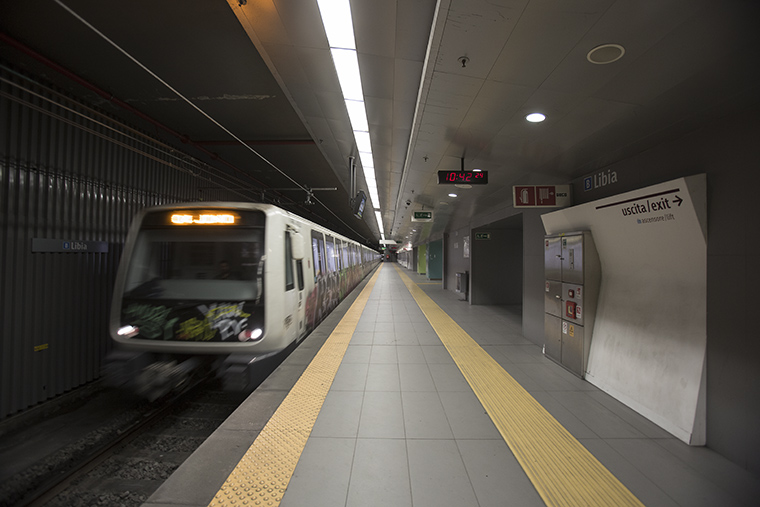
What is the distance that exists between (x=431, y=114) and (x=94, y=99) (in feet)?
16.4

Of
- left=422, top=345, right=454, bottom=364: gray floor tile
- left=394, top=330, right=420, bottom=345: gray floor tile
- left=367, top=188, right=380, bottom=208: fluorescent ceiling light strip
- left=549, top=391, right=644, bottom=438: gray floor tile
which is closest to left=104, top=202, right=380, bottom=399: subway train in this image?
left=422, top=345, right=454, bottom=364: gray floor tile

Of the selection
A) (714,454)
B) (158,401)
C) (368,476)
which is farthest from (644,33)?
(158,401)

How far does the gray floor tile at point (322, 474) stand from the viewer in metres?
2.04

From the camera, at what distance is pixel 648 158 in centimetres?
352

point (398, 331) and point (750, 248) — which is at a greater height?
point (750, 248)

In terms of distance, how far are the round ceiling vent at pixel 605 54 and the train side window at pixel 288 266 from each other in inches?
146

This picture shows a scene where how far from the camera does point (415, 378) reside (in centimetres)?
414

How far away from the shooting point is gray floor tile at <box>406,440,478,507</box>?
81.3 inches

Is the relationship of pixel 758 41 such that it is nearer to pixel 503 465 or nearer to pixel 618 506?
pixel 618 506

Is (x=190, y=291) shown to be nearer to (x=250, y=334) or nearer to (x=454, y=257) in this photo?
(x=250, y=334)

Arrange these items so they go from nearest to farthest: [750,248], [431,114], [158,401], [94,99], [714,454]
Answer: [750,248] → [714,454] → [431,114] → [158,401] → [94,99]

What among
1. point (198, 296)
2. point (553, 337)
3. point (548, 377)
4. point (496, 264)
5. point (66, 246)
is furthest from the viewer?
point (496, 264)

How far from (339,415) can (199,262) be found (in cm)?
245

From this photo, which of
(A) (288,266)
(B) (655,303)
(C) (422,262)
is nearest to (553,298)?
(B) (655,303)
